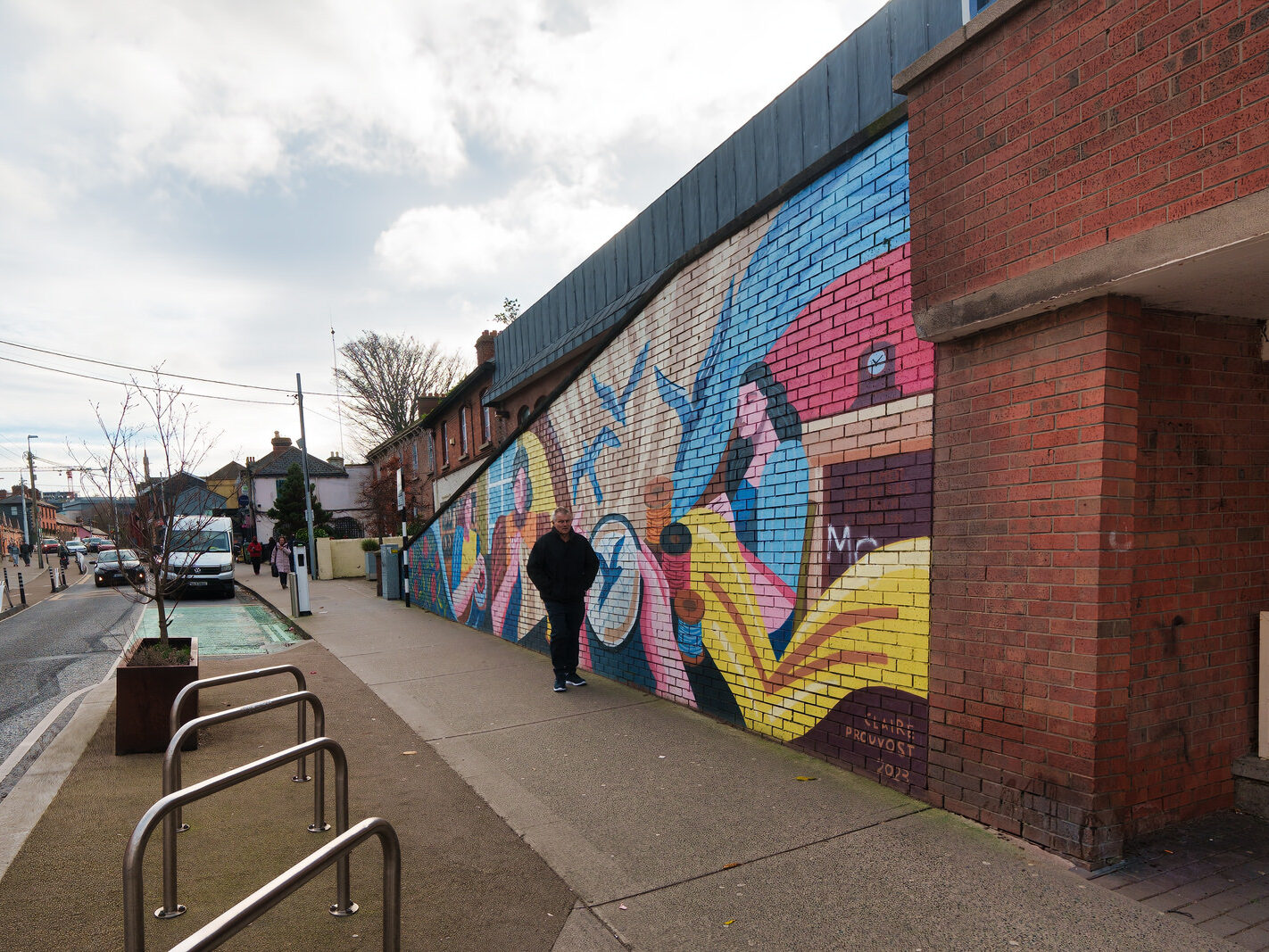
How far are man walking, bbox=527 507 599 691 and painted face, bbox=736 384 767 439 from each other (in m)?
2.13

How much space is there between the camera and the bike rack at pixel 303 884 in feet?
5.72

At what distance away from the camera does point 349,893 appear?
128 inches

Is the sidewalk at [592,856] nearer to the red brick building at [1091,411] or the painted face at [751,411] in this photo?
the red brick building at [1091,411]

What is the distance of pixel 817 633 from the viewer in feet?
16.3

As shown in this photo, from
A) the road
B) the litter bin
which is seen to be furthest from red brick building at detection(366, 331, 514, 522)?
the road

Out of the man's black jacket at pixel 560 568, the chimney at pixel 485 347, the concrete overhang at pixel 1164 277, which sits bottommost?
the man's black jacket at pixel 560 568

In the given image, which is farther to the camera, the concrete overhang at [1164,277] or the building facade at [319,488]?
the building facade at [319,488]

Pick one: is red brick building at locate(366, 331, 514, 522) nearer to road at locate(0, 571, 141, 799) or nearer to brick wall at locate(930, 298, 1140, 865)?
road at locate(0, 571, 141, 799)

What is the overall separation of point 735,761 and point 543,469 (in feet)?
17.4

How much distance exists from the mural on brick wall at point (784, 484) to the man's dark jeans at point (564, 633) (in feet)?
1.61

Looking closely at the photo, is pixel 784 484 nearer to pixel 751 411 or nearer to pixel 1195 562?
pixel 751 411

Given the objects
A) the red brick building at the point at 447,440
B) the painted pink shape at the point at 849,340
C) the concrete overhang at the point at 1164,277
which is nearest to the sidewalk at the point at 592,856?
the painted pink shape at the point at 849,340

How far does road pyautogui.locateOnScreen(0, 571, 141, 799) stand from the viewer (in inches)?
270

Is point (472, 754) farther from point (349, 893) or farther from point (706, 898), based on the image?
point (706, 898)
